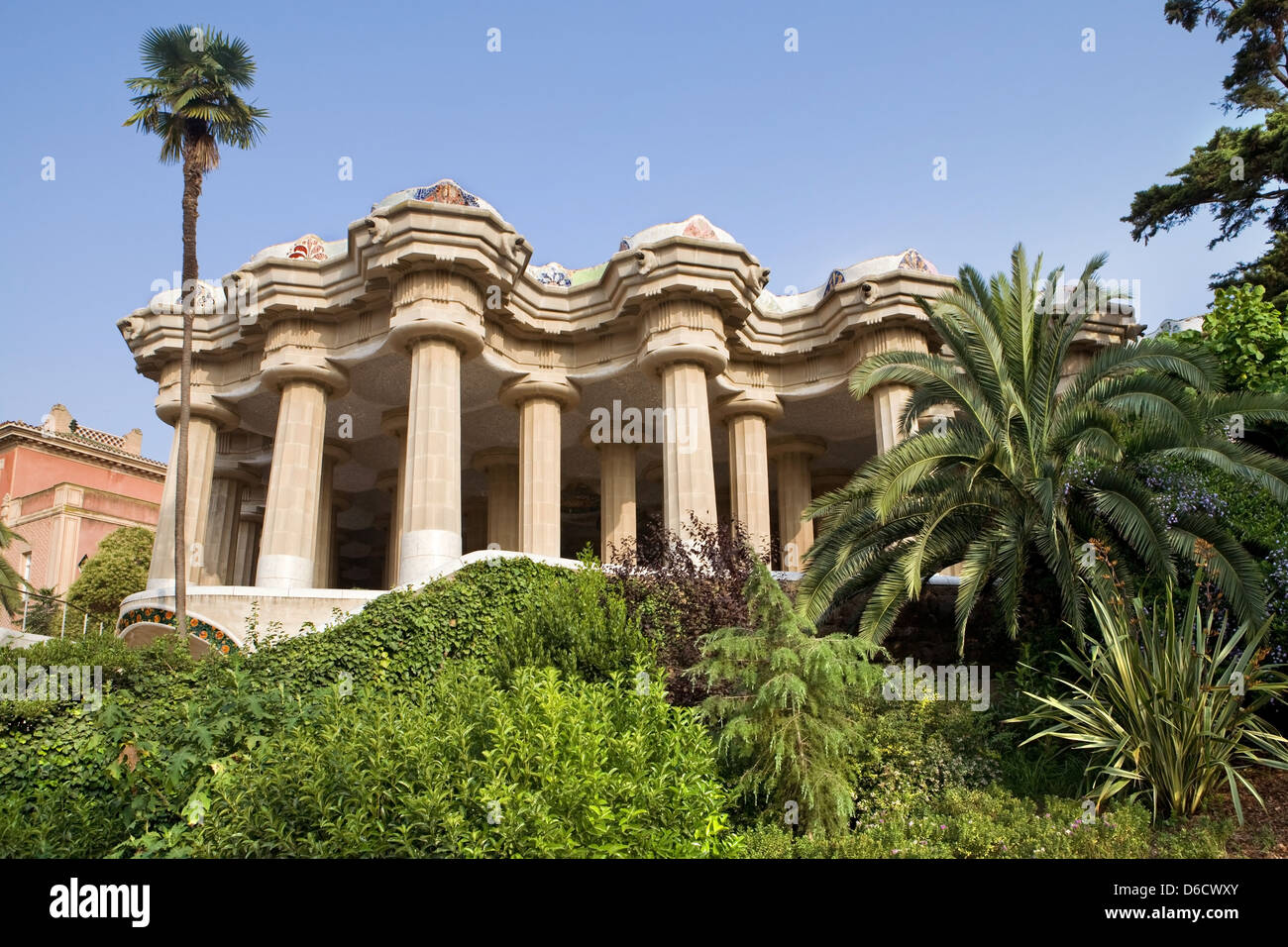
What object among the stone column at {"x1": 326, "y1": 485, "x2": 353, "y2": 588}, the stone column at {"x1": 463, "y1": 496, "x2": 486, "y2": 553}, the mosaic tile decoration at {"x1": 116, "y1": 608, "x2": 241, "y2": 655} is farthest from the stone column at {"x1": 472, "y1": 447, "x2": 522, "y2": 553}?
the mosaic tile decoration at {"x1": 116, "y1": 608, "x2": 241, "y2": 655}

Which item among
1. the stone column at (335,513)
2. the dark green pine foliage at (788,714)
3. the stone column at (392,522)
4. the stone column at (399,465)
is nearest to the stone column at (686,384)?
the stone column at (399,465)

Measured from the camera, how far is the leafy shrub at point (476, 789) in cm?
742

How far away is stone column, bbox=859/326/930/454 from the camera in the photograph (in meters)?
25.4

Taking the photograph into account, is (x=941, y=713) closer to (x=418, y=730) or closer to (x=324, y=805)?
(x=418, y=730)

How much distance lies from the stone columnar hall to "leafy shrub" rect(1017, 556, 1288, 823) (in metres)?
12.0

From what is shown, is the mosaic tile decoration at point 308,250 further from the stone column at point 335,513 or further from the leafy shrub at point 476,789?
the leafy shrub at point 476,789

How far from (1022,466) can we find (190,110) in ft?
57.8

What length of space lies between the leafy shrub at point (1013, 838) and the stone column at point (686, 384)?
1265cm

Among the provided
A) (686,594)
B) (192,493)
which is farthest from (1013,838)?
(192,493)

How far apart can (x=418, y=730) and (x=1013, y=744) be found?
25.1 feet

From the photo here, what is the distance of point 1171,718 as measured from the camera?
10.2 metres

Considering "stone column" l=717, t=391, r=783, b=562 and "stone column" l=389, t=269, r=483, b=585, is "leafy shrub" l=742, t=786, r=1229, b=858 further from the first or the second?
"stone column" l=717, t=391, r=783, b=562
